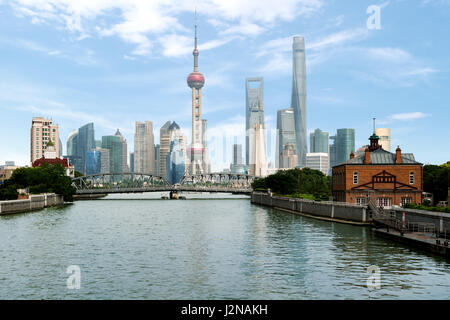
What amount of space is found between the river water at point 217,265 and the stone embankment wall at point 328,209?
4.83 metres

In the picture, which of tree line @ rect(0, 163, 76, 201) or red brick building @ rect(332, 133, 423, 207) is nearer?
red brick building @ rect(332, 133, 423, 207)

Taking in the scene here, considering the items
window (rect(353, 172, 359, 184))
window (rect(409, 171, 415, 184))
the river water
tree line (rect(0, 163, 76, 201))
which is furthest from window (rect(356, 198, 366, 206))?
tree line (rect(0, 163, 76, 201))

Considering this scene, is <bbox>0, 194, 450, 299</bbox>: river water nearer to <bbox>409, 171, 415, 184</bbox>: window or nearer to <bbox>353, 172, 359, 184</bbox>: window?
<bbox>353, 172, 359, 184</bbox>: window

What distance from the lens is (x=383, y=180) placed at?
9075 centimetres

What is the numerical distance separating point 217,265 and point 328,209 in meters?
Result: 48.4

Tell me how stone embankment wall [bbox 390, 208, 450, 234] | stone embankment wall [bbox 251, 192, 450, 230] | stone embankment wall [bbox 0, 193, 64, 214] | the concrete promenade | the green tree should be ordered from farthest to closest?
1. stone embankment wall [bbox 0, 193, 64, 214]
2. the green tree
3. stone embankment wall [bbox 251, 192, 450, 230]
4. stone embankment wall [bbox 390, 208, 450, 234]
5. the concrete promenade

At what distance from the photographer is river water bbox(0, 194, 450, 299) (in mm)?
33625

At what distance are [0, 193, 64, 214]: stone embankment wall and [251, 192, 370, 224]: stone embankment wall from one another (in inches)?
2319

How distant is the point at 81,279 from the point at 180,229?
135 ft

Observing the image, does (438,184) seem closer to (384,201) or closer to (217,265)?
(384,201)

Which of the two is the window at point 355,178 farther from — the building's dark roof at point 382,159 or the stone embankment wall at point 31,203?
the stone embankment wall at point 31,203

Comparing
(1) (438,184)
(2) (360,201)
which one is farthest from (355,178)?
(1) (438,184)

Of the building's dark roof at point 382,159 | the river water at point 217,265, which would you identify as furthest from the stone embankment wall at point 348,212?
the building's dark roof at point 382,159

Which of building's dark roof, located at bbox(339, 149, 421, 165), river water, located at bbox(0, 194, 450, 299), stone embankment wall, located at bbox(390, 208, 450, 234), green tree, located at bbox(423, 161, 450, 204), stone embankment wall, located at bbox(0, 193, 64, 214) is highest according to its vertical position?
building's dark roof, located at bbox(339, 149, 421, 165)
